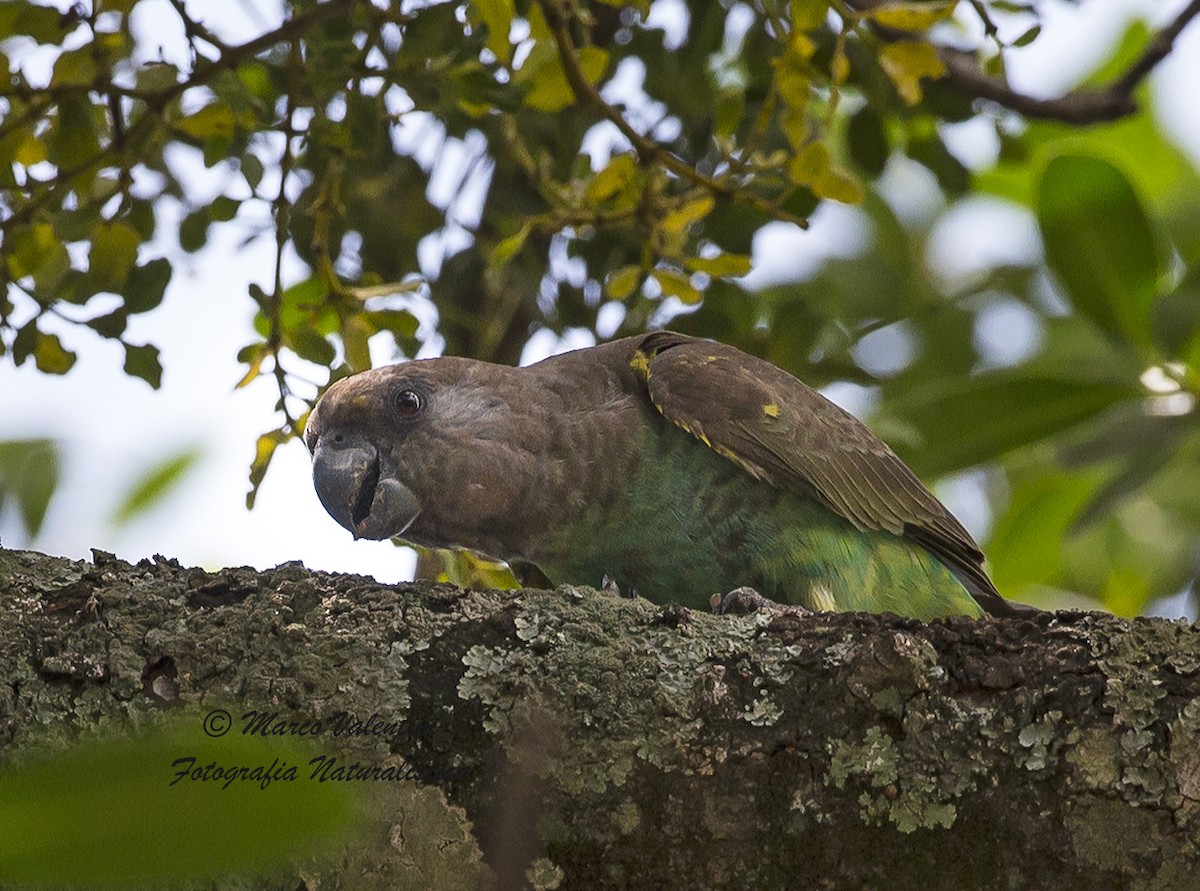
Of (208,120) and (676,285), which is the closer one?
(208,120)

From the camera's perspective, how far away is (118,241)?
10.6ft

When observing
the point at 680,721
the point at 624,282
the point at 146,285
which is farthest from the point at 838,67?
the point at 680,721

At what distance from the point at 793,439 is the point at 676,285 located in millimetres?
668

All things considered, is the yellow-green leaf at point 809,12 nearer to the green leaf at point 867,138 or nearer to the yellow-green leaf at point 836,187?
the yellow-green leaf at point 836,187

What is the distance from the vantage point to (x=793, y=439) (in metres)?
3.96

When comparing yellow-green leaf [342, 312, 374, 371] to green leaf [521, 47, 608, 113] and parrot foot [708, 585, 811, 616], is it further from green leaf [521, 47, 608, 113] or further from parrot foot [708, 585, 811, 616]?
parrot foot [708, 585, 811, 616]

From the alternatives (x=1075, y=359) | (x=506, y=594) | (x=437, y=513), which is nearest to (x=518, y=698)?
(x=506, y=594)

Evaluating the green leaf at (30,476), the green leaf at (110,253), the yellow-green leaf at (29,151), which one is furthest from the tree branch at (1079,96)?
the green leaf at (30,476)

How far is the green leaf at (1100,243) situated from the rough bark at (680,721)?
280cm

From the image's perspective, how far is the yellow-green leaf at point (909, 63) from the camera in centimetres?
345

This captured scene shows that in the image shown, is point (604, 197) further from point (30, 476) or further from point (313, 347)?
point (30, 476)

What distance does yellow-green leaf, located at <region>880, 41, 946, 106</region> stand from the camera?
3447 millimetres

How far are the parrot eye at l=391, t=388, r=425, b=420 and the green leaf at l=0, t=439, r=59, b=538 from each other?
2102mm

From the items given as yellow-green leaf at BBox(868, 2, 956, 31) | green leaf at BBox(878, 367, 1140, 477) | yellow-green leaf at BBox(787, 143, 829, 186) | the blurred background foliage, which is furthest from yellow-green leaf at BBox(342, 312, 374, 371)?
green leaf at BBox(878, 367, 1140, 477)
